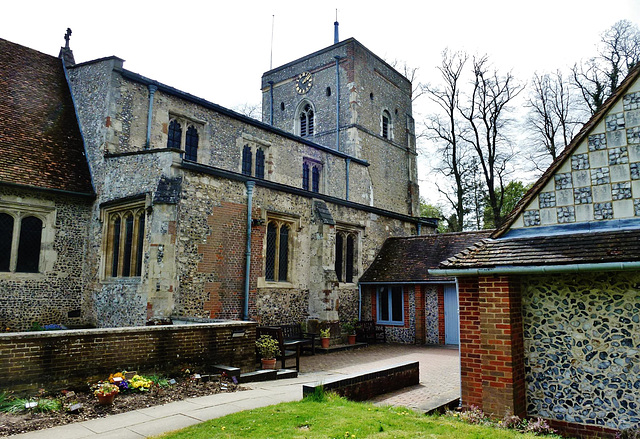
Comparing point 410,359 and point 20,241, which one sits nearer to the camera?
point 20,241

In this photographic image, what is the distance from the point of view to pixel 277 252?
1592cm

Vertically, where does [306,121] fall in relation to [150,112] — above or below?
above

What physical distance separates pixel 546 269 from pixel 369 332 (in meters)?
12.9

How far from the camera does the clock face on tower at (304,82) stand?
1221 inches

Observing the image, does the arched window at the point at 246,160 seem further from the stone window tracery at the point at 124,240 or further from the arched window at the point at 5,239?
the arched window at the point at 5,239

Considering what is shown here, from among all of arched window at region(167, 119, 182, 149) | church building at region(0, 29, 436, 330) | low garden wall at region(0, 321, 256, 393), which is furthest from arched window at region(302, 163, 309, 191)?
low garden wall at region(0, 321, 256, 393)

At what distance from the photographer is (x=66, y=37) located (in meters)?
17.6

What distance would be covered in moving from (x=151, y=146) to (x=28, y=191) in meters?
4.11

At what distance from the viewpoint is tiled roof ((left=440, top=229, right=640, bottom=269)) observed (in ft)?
20.9

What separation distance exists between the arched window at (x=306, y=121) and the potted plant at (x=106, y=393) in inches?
996

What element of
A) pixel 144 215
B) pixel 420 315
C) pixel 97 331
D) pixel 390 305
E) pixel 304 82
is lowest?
pixel 420 315

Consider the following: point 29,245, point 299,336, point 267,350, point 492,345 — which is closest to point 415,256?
point 299,336

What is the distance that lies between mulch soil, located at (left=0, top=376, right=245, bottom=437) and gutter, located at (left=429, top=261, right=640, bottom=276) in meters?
4.92

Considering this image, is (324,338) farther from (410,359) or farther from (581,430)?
(581,430)
